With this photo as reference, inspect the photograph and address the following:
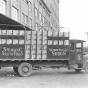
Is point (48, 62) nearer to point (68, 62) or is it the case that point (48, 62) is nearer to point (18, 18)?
point (68, 62)

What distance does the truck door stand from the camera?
1191 centimetres

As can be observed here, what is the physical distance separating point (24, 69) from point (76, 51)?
4055 mm

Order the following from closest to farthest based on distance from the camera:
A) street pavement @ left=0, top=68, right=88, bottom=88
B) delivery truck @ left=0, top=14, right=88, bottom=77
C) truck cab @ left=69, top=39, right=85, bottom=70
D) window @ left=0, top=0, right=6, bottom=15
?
street pavement @ left=0, top=68, right=88, bottom=88 < delivery truck @ left=0, top=14, right=88, bottom=77 < truck cab @ left=69, top=39, right=85, bottom=70 < window @ left=0, top=0, right=6, bottom=15

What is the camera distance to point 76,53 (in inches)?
473

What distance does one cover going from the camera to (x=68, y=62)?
38.9 ft

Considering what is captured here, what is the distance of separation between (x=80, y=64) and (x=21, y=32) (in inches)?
200

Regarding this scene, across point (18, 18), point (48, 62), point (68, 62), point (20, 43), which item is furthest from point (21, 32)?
point (18, 18)

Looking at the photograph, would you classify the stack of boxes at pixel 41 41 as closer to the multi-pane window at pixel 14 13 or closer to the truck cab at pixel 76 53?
the truck cab at pixel 76 53

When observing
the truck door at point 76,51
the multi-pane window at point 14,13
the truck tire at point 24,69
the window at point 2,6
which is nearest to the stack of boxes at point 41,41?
the truck tire at point 24,69

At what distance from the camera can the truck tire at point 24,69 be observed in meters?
11.2

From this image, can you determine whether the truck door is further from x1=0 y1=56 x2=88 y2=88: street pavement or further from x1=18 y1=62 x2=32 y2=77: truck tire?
x1=18 y1=62 x2=32 y2=77: truck tire

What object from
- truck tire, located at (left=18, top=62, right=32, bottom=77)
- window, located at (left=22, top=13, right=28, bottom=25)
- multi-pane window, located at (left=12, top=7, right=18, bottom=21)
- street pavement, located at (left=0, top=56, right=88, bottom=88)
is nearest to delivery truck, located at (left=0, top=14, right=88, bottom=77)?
truck tire, located at (left=18, top=62, right=32, bottom=77)

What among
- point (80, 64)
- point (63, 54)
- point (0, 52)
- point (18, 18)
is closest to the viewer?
point (0, 52)

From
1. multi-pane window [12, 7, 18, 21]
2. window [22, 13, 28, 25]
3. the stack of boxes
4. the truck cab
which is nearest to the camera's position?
the stack of boxes
